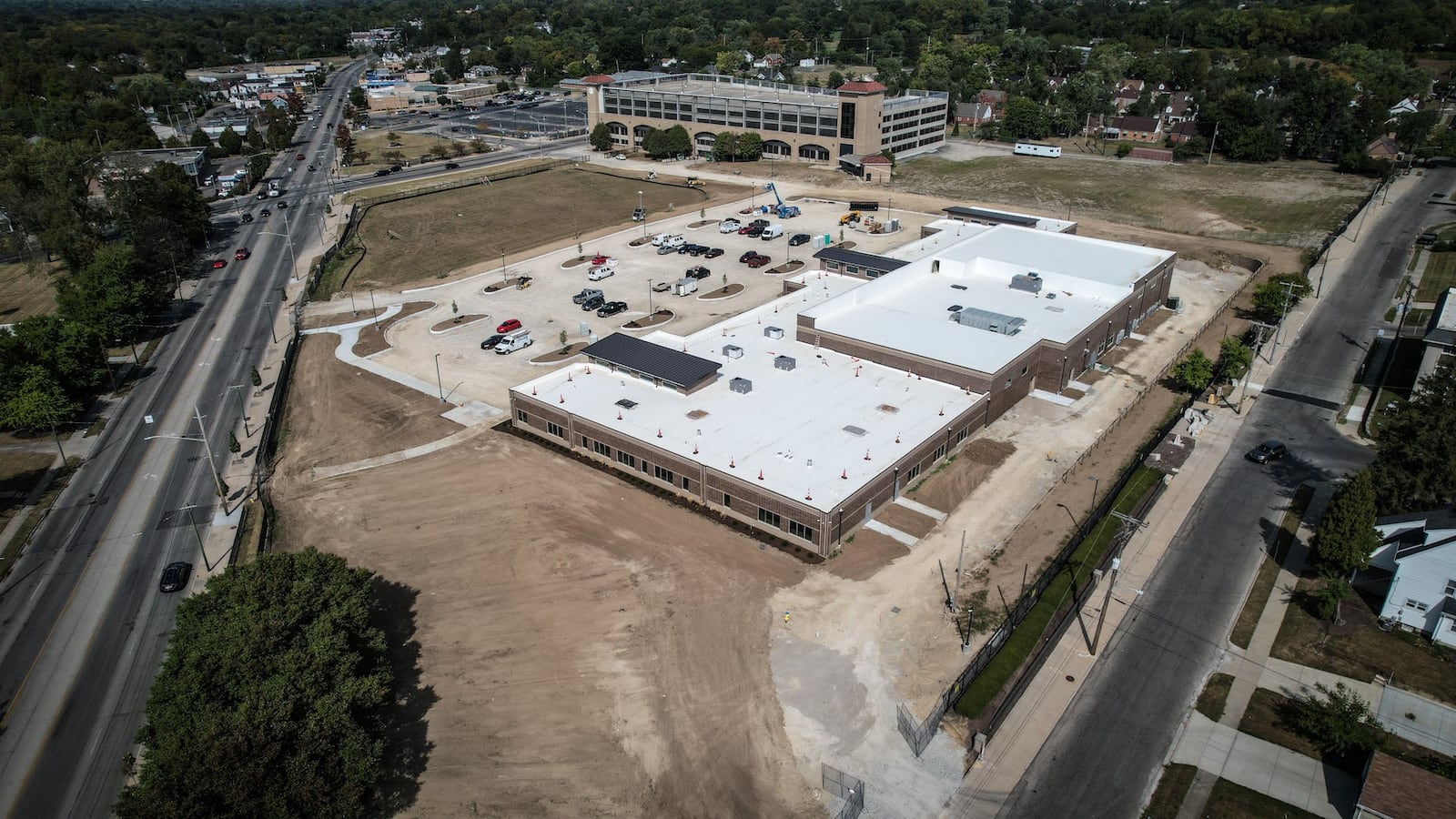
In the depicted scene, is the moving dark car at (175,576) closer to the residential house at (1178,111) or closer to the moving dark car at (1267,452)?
the moving dark car at (1267,452)

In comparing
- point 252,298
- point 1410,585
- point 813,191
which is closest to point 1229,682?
point 1410,585

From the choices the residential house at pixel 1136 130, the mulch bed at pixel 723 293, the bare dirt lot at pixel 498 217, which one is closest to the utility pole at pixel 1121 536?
the mulch bed at pixel 723 293

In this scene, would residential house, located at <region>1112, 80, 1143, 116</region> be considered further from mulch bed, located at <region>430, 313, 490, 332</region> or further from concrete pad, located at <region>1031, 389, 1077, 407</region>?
mulch bed, located at <region>430, 313, 490, 332</region>

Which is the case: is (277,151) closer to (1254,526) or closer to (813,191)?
(813,191)

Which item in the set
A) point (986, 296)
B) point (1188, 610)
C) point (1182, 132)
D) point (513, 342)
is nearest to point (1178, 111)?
point (1182, 132)

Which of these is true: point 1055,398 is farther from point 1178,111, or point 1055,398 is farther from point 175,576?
point 1178,111
